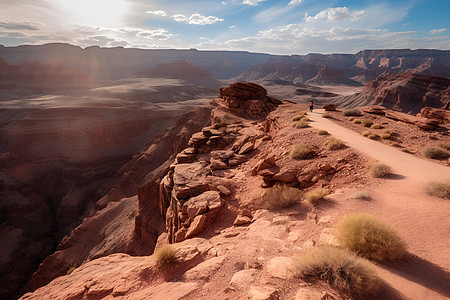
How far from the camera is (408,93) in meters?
74.3

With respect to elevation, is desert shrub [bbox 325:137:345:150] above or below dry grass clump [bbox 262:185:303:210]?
above

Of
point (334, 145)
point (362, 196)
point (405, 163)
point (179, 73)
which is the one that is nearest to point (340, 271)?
point (362, 196)

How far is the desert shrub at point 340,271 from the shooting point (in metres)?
3.16

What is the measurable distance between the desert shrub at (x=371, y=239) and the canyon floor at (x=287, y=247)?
0.62 feet

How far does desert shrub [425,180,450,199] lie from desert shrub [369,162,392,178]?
3.84 ft

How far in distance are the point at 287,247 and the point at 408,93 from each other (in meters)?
95.0

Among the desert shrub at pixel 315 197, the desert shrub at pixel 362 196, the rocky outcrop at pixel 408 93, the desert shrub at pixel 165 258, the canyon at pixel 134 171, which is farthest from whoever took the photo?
the rocky outcrop at pixel 408 93

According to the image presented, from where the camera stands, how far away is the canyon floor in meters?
3.54

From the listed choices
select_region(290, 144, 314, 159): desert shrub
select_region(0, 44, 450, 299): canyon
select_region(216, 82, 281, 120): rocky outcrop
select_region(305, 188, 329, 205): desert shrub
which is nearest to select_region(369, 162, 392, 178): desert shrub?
select_region(0, 44, 450, 299): canyon

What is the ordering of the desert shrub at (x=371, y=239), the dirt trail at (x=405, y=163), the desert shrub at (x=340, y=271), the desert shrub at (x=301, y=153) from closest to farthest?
the desert shrub at (x=340, y=271)
the desert shrub at (x=371, y=239)
the dirt trail at (x=405, y=163)
the desert shrub at (x=301, y=153)

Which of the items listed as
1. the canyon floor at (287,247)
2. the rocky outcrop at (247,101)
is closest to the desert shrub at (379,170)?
the canyon floor at (287,247)

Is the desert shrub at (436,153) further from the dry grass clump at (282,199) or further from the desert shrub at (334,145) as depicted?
the dry grass clump at (282,199)

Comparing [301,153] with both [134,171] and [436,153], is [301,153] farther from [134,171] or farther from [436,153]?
[134,171]

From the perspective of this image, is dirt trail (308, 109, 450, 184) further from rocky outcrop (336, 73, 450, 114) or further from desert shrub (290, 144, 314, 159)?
rocky outcrop (336, 73, 450, 114)
